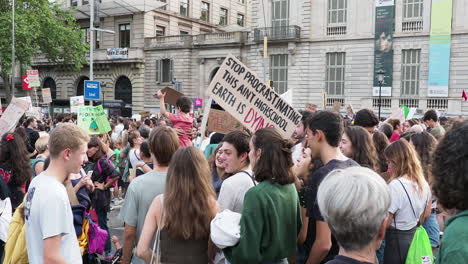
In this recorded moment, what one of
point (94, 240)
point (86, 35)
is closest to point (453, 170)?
point (94, 240)

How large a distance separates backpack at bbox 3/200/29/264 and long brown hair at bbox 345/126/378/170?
3024 mm

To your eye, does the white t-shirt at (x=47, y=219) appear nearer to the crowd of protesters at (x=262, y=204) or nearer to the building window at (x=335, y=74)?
the crowd of protesters at (x=262, y=204)

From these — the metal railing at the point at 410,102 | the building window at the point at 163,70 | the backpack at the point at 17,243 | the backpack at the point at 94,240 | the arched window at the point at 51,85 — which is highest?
the building window at the point at 163,70

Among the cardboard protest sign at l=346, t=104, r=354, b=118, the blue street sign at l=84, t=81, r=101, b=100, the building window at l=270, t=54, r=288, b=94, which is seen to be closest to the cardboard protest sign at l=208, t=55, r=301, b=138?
the cardboard protest sign at l=346, t=104, r=354, b=118

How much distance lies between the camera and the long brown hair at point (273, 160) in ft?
9.85

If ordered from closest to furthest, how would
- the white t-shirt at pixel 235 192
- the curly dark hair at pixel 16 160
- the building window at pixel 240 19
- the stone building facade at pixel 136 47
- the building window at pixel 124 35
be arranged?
1. the white t-shirt at pixel 235 192
2. the curly dark hair at pixel 16 160
3. the stone building facade at pixel 136 47
4. the building window at pixel 124 35
5. the building window at pixel 240 19

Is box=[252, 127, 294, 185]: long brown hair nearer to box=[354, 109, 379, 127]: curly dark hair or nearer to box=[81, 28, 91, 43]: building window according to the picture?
box=[354, 109, 379, 127]: curly dark hair

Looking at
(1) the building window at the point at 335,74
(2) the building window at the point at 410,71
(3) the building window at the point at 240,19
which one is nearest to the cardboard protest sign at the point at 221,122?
(2) the building window at the point at 410,71

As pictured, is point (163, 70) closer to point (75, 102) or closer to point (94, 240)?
point (75, 102)

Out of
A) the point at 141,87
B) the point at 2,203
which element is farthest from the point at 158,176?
the point at 141,87

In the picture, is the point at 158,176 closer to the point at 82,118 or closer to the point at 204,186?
the point at 204,186

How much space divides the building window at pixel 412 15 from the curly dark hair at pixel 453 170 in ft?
89.8

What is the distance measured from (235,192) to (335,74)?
27.2 m

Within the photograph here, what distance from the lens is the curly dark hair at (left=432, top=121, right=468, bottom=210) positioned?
1.76 meters
